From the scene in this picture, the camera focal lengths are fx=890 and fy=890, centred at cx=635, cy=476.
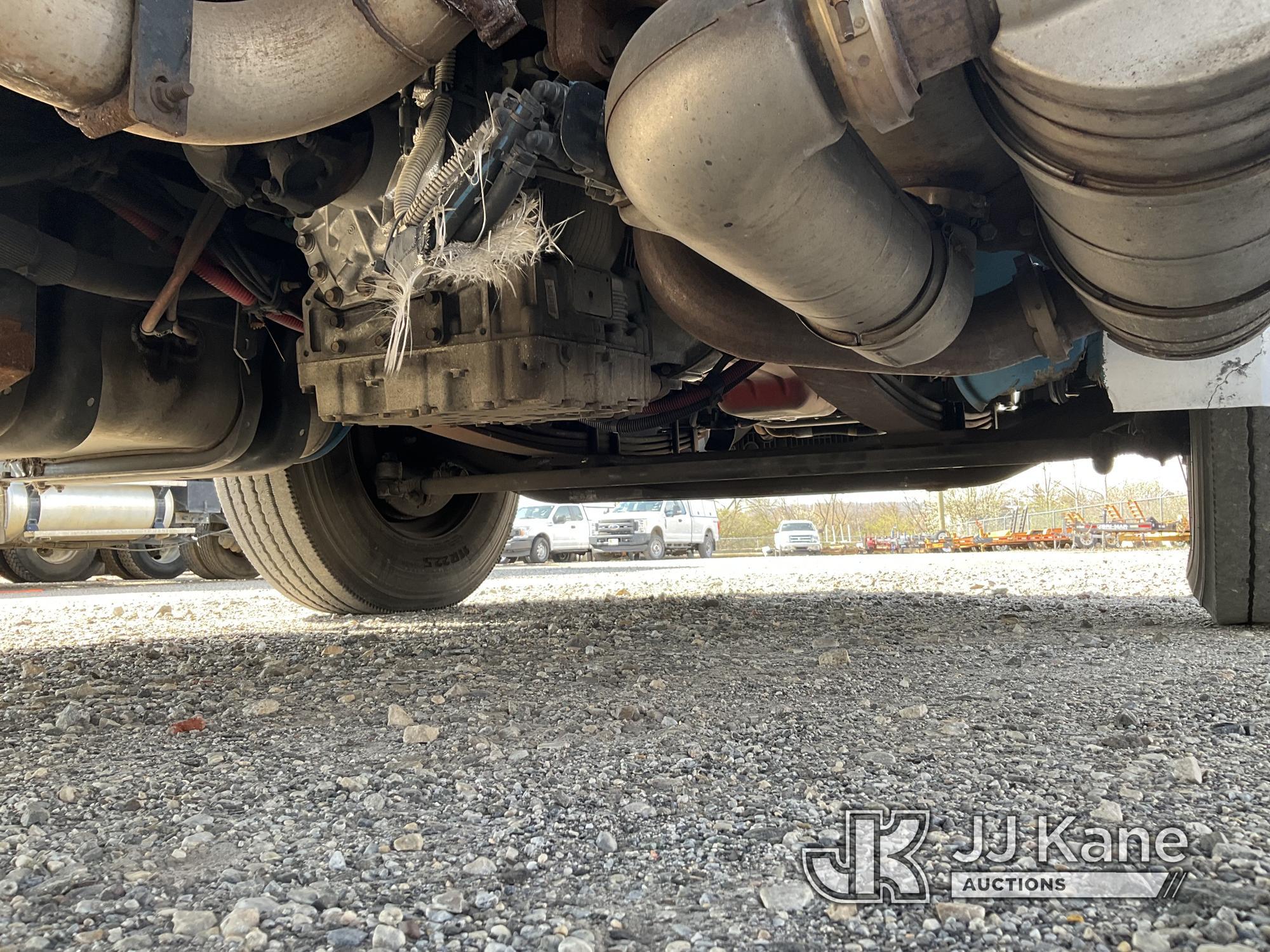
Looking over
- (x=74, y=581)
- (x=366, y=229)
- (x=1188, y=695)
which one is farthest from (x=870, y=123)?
(x=74, y=581)

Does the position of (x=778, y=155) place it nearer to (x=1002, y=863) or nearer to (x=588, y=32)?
(x=588, y=32)

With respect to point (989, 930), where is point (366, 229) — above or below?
above

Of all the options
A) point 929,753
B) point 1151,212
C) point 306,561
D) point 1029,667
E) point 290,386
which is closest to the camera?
point 1151,212

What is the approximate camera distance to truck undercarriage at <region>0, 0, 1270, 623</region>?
37.6 inches

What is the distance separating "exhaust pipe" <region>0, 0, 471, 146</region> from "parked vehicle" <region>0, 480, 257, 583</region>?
6299 mm

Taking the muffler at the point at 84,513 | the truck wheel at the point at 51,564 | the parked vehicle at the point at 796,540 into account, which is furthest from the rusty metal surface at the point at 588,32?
the parked vehicle at the point at 796,540

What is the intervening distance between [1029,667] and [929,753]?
81cm

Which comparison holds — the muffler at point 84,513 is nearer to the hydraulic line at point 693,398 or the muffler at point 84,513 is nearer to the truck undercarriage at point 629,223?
the truck undercarriage at point 629,223

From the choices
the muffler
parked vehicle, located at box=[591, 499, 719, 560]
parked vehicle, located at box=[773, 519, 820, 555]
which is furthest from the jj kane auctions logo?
parked vehicle, located at box=[773, 519, 820, 555]

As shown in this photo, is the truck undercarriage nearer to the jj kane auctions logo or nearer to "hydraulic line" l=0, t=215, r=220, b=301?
"hydraulic line" l=0, t=215, r=220, b=301

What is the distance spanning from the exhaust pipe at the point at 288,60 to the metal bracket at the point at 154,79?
0.04 ft

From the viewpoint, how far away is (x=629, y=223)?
4.62 feet

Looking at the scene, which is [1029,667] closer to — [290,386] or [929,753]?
[929,753]

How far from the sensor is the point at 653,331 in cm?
207
